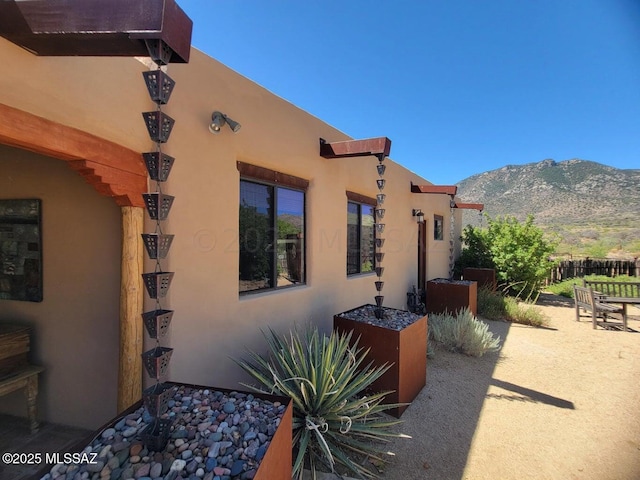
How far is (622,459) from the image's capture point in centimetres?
275

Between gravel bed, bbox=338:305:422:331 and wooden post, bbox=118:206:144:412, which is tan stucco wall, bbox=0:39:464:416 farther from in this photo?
gravel bed, bbox=338:305:422:331

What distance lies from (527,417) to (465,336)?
2.21m

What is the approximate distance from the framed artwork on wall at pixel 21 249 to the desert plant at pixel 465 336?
247 inches

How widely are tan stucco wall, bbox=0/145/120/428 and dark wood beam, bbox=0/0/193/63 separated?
1420mm

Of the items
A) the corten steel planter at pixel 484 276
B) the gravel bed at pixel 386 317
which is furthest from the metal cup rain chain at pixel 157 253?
the corten steel planter at pixel 484 276

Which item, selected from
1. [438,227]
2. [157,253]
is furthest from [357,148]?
[438,227]

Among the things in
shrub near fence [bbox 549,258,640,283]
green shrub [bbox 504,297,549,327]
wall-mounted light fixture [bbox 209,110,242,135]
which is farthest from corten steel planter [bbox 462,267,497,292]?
wall-mounted light fixture [bbox 209,110,242,135]

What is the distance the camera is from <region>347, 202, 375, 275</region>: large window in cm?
590

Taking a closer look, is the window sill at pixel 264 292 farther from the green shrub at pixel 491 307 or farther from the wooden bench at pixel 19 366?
the green shrub at pixel 491 307

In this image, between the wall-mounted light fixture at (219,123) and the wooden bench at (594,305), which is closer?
the wall-mounted light fixture at (219,123)

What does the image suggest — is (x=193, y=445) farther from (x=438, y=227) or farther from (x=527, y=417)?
(x=438, y=227)

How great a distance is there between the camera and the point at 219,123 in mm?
3084

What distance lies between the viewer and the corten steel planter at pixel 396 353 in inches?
139

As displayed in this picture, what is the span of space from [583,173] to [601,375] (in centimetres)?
4203
